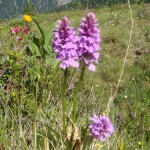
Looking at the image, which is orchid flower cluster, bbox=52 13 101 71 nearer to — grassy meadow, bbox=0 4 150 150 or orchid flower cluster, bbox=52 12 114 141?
orchid flower cluster, bbox=52 12 114 141

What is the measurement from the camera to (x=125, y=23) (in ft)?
39.5

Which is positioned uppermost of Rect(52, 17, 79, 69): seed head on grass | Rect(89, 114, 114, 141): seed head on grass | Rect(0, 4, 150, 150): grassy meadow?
Rect(52, 17, 79, 69): seed head on grass

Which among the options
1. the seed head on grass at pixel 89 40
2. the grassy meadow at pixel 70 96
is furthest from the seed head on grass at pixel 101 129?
the seed head on grass at pixel 89 40

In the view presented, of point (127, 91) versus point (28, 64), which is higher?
point (28, 64)

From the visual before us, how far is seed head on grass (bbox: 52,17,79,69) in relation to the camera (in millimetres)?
2062

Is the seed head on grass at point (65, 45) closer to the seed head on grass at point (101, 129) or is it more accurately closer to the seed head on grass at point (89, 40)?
the seed head on grass at point (89, 40)

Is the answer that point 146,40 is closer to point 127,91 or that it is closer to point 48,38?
point 127,91

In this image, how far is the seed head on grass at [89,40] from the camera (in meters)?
2.06

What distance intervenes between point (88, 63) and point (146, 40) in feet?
24.6

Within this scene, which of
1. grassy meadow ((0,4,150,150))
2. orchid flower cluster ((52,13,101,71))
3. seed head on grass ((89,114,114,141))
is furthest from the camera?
grassy meadow ((0,4,150,150))

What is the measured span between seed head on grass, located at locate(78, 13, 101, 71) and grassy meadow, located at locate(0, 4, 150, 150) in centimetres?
51

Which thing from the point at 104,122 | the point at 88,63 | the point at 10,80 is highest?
the point at 88,63

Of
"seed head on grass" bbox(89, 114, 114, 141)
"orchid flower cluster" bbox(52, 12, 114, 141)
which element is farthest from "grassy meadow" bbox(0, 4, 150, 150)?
"orchid flower cluster" bbox(52, 12, 114, 141)

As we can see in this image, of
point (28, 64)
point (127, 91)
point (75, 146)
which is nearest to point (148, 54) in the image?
point (127, 91)
